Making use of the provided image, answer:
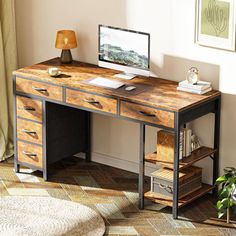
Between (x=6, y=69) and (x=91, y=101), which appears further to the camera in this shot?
(x=6, y=69)

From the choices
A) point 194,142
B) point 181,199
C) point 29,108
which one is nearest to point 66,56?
point 29,108

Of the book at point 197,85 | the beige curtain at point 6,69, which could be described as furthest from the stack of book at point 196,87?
the beige curtain at point 6,69

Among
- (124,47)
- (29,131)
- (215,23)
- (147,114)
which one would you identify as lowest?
(29,131)

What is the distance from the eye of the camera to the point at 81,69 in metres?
6.06

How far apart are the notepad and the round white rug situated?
2.85ft

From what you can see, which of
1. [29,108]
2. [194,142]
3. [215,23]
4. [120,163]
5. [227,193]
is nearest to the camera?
[227,193]

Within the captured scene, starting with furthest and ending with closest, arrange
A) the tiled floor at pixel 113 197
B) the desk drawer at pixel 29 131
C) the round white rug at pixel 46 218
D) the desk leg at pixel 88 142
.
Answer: the desk leg at pixel 88 142 < the desk drawer at pixel 29 131 < the tiled floor at pixel 113 197 < the round white rug at pixel 46 218

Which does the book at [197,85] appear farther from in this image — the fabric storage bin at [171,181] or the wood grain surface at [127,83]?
the fabric storage bin at [171,181]

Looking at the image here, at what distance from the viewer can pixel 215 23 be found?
5.46m

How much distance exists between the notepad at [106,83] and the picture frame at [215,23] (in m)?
0.64

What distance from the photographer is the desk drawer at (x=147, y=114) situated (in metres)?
5.25

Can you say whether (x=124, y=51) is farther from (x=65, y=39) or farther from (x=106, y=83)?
(x=65, y=39)

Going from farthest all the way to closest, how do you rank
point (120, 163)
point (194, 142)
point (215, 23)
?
point (120, 163) < point (194, 142) < point (215, 23)

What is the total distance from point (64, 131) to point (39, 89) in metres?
0.48
